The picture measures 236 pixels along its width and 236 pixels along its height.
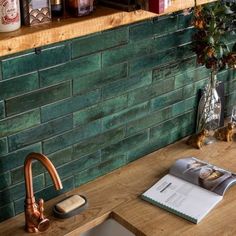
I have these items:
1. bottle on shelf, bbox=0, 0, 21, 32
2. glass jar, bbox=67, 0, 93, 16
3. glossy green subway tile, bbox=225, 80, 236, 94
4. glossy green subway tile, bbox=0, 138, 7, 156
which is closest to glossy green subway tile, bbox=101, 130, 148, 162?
glossy green subway tile, bbox=0, 138, 7, 156

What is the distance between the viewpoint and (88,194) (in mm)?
1748

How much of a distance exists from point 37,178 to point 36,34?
0.64 meters

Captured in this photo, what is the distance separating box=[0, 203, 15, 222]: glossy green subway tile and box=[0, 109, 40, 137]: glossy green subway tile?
0.85ft

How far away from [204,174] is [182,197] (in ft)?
0.50

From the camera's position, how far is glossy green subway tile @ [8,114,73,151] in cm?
153

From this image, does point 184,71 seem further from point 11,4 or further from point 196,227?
A: point 11,4

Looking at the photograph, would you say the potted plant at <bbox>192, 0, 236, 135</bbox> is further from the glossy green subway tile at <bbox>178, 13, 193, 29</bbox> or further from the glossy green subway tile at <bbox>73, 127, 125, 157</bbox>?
the glossy green subway tile at <bbox>73, 127, 125, 157</bbox>

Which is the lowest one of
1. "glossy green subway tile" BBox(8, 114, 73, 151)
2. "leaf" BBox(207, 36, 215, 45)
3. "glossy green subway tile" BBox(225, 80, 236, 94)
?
"glossy green subway tile" BBox(225, 80, 236, 94)

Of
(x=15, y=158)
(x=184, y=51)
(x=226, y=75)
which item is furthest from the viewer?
(x=226, y=75)

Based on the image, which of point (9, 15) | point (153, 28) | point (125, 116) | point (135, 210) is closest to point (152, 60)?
point (153, 28)

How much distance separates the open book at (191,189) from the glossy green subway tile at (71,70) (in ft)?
1.57

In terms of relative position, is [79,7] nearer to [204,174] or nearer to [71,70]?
[71,70]

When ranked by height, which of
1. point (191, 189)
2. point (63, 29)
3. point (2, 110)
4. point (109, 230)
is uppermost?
point (63, 29)

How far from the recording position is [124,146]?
1896mm
